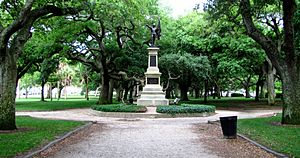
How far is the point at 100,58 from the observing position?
32.6m

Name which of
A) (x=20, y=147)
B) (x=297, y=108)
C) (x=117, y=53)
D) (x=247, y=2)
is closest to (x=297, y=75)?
(x=297, y=108)

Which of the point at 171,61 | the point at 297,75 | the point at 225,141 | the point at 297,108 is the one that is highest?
the point at 171,61

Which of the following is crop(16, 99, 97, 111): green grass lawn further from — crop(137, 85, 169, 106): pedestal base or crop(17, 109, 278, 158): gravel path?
crop(17, 109, 278, 158): gravel path

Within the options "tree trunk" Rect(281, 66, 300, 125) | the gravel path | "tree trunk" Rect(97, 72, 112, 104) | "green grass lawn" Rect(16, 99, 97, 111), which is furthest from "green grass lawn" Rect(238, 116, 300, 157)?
"green grass lawn" Rect(16, 99, 97, 111)

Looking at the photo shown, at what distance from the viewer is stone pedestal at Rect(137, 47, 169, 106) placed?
24.7m

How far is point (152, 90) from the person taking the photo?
25.3 m

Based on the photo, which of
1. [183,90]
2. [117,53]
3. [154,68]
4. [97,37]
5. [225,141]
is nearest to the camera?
[225,141]

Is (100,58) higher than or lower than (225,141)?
higher

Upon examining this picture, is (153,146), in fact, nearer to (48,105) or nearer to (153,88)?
(153,88)

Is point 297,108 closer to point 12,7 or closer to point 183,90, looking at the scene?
point 12,7

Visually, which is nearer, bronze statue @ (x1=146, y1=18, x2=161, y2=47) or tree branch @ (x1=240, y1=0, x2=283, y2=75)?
tree branch @ (x1=240, y1=0, x2=283, y2=75)

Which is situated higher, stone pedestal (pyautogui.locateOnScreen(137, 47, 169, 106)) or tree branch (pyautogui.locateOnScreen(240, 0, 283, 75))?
tree branch (pyautogui.locateOnScreen(240, 0, 283, 75))

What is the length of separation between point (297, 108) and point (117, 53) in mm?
20328

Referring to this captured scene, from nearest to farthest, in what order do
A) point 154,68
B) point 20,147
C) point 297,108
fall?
point 20,147
point 297,108
point 154,68
